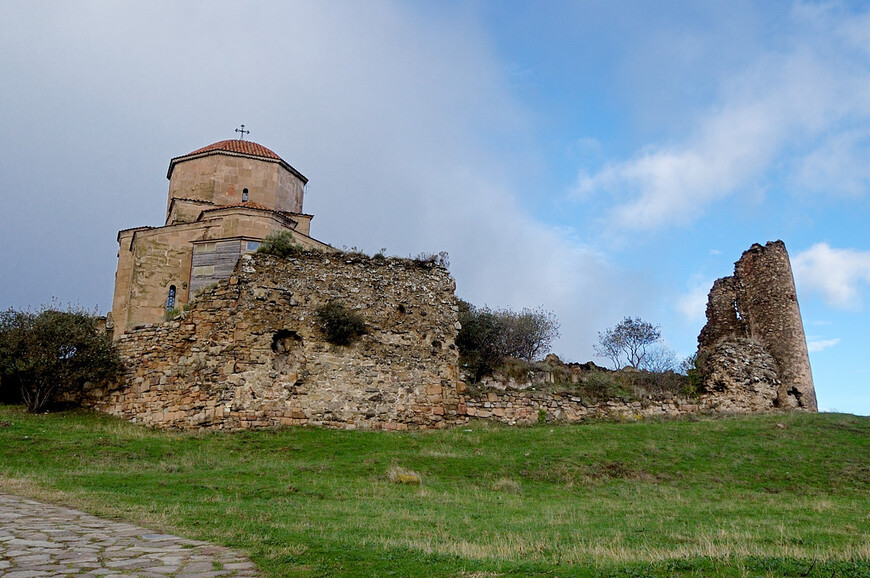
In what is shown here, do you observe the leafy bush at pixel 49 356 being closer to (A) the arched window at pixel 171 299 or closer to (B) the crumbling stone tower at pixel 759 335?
(A) the arched window at pixel 171 299

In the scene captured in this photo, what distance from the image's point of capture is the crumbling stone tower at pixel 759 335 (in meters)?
25.5

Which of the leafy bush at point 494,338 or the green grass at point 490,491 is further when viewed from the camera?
the leafy bush at point 494,338

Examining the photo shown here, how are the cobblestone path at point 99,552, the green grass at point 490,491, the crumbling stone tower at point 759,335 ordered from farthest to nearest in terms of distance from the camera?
the crumbling stone tower at point 759,335 < the green grass at point 490,491 < the cobblestone path at point 99,552

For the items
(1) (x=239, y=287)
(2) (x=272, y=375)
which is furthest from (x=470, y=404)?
(1) (x=239, y=287)

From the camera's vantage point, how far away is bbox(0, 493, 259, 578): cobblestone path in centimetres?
562

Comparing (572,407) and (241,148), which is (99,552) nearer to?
(572,407)

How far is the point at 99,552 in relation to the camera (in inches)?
246

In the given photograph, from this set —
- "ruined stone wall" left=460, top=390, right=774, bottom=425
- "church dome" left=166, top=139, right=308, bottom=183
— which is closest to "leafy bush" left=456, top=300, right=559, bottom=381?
"ruined stone wall" left=460, top=390, right=774, bottom=425

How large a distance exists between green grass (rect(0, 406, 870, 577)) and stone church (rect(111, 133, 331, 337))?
332 inches

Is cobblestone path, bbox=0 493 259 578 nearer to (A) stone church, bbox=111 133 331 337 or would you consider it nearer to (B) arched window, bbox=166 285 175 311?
(A) stone church, bbox=111 133 331 337

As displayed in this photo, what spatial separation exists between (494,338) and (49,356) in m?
14.7

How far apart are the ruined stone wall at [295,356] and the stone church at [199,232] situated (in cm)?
558

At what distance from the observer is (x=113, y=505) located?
9352 mm

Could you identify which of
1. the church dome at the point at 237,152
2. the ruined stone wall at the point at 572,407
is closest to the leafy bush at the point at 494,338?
the ruined stone wall at the point at 572,407
